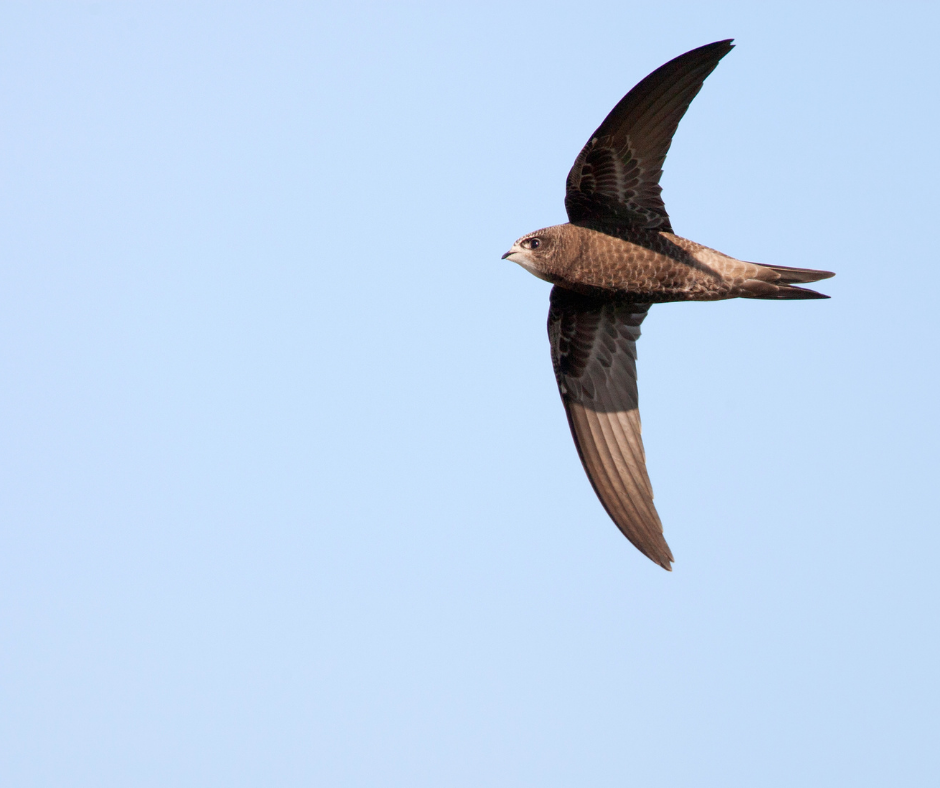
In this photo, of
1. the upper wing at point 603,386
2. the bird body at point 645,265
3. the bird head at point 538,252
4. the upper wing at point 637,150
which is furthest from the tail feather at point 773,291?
the bird head at point 538,252

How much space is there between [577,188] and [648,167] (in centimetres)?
57

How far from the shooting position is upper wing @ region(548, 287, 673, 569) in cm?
984

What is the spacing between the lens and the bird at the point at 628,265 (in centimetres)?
895

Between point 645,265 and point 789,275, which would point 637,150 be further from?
point 789,275

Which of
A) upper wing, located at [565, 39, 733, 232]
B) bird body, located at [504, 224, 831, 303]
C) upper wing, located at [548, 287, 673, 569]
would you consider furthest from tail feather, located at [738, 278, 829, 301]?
upper wing, located at [548, 287, 673, 569]

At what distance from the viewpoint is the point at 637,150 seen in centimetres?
908

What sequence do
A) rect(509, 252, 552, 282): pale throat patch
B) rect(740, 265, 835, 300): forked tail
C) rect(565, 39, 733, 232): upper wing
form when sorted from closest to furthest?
rect(565, 39, 733, 232): upper wing → rect(740, 265, 835, 300): forked tail → rect(509, 252, 552, 282): pale throat patch

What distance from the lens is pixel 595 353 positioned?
1008cm

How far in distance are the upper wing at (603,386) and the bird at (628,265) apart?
1 cm

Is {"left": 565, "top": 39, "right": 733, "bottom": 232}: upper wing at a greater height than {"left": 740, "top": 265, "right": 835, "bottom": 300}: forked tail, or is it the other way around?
{"left": 565, "top": 39, "right": 733, "bottom": 232}: upper wing

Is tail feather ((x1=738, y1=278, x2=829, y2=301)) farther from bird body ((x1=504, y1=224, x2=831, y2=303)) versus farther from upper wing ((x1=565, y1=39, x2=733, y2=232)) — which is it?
upper wing ((x1=565, y1=39, x2=733, y2=232))

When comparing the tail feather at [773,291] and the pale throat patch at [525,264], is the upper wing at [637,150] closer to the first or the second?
the pale throat patch at [525,264]

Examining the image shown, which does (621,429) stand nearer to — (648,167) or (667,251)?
(667,251)

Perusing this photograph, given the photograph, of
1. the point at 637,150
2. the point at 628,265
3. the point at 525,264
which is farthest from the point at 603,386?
the point at 637,150
